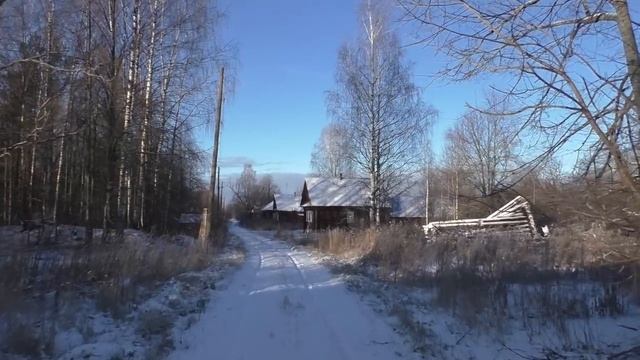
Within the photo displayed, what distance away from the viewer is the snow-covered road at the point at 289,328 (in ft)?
23.1

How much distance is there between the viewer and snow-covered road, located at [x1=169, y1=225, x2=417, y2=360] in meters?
7.05

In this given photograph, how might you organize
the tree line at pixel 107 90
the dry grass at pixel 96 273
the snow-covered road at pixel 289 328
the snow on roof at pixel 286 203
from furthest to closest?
the snow on roof at pixel 286 203 → the tree line at pixel 107 90 → the dry grass at pixel 96 273 → the snow-covered road at pixel 289 328

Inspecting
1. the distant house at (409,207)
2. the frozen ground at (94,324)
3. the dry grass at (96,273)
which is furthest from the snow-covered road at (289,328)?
the distant house at (409,207)

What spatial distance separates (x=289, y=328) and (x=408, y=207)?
5671 centimetres

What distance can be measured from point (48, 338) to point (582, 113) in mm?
6357

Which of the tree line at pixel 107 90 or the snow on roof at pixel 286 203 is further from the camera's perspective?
the snow on roof at pixel 286 203

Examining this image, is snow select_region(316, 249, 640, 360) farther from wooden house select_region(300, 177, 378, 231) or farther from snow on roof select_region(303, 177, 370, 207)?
wooden house select_region(300, 177, 378, 231)

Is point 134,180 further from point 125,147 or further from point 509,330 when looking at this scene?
point 509,330

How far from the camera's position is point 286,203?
83.8m

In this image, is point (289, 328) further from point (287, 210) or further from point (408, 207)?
point (287, 210)

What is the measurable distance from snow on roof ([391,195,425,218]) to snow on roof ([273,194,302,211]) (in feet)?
63.7

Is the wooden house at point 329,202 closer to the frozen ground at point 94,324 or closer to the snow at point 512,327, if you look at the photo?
the snow at point 512,327

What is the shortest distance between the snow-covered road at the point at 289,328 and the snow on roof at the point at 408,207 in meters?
49.2

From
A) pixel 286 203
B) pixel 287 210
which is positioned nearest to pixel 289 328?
pixel 287 210
